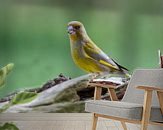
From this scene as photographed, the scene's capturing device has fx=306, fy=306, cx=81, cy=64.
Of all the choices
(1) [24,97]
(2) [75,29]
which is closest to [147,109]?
(1) [24,97]

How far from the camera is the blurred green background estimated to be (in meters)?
4.78

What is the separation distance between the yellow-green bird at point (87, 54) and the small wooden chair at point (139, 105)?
147cm

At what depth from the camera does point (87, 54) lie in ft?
15.8

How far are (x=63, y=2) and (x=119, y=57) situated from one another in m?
1.26

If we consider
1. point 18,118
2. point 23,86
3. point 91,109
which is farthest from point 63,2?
point 91,109

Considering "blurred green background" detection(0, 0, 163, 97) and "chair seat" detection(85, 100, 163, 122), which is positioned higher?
"blurred green background" detection(0, 0, 163, 97)

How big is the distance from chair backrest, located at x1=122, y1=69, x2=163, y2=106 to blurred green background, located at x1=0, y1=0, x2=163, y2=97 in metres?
1.63

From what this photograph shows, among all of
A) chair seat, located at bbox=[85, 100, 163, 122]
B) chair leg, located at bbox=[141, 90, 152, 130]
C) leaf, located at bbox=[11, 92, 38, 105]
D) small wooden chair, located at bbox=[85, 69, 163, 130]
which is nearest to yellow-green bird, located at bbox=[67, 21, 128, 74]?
small wooden chair, located at bbox=[85, 69, 163, 130]

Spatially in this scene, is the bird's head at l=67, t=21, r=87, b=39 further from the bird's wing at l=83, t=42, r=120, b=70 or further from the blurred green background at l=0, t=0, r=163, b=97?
the bird's wing at l=83, t=42, r=120, b=70

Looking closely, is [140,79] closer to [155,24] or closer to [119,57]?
[119,57]

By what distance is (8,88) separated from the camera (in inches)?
186

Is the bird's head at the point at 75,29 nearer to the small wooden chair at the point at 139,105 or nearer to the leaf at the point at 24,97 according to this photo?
the small wooden chair at the point at 139,105

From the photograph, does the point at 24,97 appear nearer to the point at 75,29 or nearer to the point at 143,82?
the point at 143,82

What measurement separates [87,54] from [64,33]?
1.66 feet
